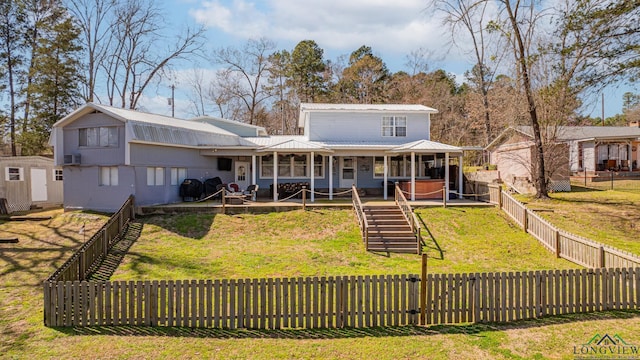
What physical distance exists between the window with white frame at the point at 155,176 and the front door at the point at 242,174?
224 inches

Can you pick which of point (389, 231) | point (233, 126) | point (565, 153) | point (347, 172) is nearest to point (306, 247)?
point (389, 231)

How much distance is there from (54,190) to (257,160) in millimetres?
12658

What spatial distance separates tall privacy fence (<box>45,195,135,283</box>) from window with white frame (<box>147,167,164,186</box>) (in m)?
1.77

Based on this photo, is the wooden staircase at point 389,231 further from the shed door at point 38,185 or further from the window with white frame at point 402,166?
the shed door at point 38,185

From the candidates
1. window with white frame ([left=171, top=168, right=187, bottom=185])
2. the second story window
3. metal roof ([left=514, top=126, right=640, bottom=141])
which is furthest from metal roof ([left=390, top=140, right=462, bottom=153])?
window with white frame ([left=171, top=168, right=187, bottom=185])

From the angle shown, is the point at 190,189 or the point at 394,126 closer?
the point at 190,189

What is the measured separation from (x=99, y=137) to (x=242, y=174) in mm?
8553

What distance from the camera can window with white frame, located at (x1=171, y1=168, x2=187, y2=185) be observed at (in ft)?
63.8

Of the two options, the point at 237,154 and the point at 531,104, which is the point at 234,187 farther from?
the point at 531,104

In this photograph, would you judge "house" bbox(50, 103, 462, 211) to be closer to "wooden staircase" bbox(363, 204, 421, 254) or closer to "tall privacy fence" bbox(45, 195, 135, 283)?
"tall privacy fence" bbox(45, 195, 135, 283)

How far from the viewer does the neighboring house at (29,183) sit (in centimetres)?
1955

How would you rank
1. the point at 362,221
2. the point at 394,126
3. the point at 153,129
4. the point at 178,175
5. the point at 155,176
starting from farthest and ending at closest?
1. the point at 394,126
2. the point at 178,175
3. the point at 155,176
4. the point at 153,129
5. the point at 362,221

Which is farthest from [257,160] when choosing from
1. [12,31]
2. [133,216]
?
[12,31]

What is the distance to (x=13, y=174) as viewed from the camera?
65.3 feet
